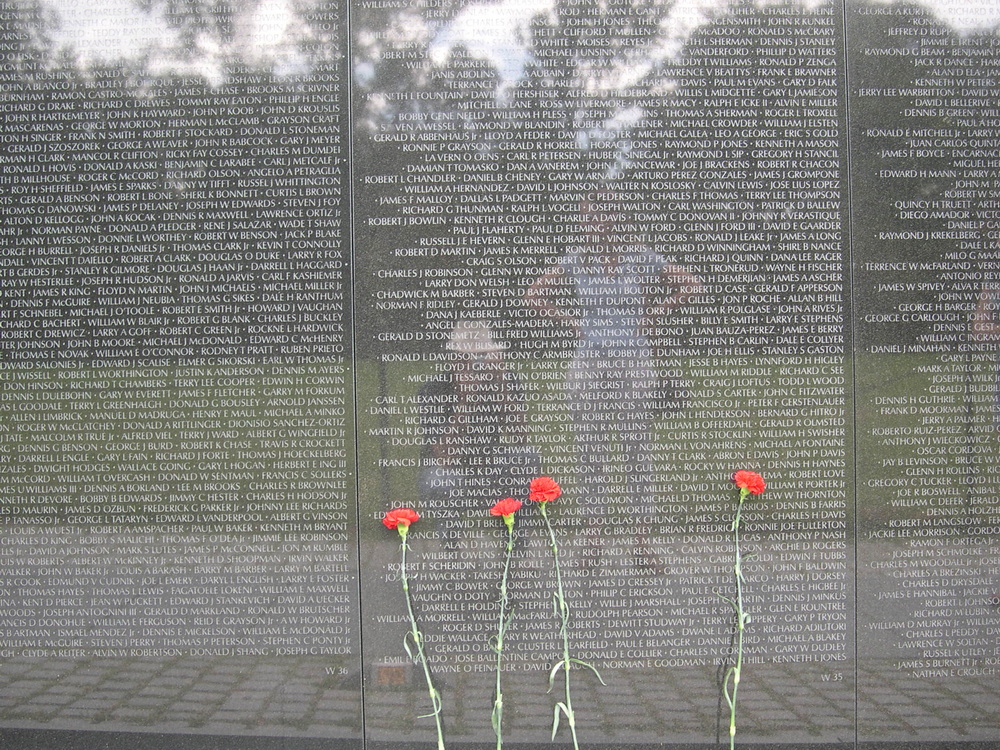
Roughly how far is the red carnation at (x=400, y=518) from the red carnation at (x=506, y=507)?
395mm

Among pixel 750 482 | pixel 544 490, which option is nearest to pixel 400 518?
pixel 544 490

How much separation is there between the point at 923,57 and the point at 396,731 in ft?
14.9

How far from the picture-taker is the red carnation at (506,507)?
388 centimetres

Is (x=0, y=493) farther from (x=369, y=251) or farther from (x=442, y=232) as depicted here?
(x=442, y=232)

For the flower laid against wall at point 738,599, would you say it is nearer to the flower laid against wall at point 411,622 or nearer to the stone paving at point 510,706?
the stone paving at point 510,706

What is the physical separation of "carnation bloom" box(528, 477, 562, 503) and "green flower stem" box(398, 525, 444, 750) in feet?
2.14

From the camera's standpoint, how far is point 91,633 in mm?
4316

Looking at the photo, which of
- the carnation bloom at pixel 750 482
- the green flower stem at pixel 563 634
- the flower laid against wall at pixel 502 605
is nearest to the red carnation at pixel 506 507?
the flower laid against wall at pixel 502 605

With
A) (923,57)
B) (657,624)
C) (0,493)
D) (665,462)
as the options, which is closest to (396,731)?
(657,624)

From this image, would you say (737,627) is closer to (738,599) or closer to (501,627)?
(738,599)

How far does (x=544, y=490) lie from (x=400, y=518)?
2.30ft

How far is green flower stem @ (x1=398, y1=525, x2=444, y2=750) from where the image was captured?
399cm

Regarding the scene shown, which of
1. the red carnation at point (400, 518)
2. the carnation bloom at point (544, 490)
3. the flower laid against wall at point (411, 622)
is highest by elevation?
the carnation bloom at point (544, 490)

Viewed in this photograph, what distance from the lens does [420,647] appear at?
4078 millimetres
